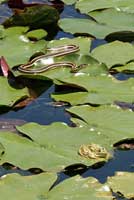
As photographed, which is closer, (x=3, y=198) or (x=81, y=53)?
(x=3, y=198)

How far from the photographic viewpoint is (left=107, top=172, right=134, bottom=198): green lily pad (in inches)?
74.2

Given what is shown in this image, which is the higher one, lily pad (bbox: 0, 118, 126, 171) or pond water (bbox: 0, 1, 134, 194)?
lily pad (bbox: 0, 118, 126, 171)

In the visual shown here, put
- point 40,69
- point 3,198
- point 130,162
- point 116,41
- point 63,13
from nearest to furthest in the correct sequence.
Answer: point 3,198, point 130,162, point 40,69, point 116,41, point 63,13

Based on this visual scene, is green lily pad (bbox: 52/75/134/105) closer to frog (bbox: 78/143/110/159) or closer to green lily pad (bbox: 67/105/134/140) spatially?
green lily pad (bbox: 67/105/134/140)

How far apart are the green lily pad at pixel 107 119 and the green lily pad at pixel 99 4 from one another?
2.95 feet

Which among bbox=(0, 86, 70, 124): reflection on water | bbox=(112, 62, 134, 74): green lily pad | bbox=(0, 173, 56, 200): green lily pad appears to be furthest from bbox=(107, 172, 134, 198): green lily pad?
bbox=(112, 62, 134, 74): green lily pad

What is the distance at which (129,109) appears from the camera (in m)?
2.29

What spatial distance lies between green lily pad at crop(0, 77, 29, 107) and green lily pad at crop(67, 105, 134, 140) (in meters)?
0.19

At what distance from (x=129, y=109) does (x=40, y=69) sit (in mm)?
419

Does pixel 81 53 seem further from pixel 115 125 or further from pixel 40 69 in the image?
pixel 115 125

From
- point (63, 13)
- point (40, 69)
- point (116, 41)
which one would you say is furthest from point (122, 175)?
point (63, 13)

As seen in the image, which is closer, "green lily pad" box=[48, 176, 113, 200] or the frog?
"green lily pad" box=[48, 176, 113, 200]

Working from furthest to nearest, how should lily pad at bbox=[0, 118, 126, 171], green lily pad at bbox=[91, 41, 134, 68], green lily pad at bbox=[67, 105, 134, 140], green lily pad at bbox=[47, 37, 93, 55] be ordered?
green lily pad at bbox=[47, 37, 93, 55]
green lily pad at bbox=[91, 41, 134, 68]
green lily pad at bbox=[67, 105, 134, 140]
lily pad at bbox=[0, 118, 126, 171]

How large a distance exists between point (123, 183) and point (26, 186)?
273 mm
